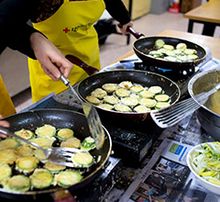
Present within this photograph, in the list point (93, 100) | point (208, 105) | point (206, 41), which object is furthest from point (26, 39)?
point (206, 41)

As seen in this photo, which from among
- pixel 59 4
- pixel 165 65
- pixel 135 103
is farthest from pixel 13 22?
pixel 165 65

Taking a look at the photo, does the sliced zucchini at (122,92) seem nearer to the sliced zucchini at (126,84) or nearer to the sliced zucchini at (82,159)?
the sliced zucchini at (126,84)

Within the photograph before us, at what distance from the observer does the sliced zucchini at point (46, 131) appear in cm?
97

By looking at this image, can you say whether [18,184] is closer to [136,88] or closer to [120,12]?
[136,88]

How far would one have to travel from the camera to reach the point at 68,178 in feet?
2.60

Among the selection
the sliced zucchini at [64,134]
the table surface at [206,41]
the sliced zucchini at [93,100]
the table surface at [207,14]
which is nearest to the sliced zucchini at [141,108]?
the sliced zucchini at [93,100]

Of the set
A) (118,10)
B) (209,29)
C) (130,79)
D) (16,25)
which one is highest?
(16,25)

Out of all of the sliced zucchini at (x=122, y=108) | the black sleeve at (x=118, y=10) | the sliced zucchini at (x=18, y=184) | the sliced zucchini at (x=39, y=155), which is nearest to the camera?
the sliced zucchini at (x=18, y=184)

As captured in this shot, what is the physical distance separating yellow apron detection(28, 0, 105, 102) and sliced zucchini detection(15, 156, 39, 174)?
635mm

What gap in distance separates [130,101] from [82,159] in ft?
1.23

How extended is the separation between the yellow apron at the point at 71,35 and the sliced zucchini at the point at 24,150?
574mm

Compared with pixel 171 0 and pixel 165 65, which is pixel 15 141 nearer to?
pixel 165 65

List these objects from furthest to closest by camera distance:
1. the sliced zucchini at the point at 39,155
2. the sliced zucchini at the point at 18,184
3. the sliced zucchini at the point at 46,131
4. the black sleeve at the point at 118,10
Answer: the black sleeve at the point at 118,10, the sliced zucchini at the point at 46,131, the sliced zucchini at the point at 39,155, the sliced zucchini at the point at 18,184

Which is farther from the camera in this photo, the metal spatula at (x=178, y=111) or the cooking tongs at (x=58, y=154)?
the metal spatula at (x=178, y=111)
